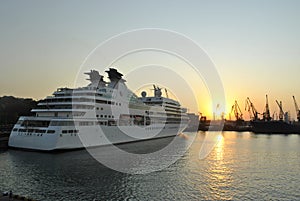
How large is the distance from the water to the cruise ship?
15.7ft

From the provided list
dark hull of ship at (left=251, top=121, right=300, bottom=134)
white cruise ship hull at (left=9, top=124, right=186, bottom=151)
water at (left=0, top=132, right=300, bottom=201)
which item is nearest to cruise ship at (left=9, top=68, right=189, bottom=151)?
white cruise ship hull at (left=9, top=124, right=186, bottom=151)

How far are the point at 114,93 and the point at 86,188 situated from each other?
36.3 metres

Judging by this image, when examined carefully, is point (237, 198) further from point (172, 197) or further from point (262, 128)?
point (262, 128)

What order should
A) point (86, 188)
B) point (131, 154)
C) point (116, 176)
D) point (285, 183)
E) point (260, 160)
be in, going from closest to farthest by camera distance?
point (86, 188) < point (285, 183) < point (116, 176) < point (260, 160) < point (131, 154)

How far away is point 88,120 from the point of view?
46219mm

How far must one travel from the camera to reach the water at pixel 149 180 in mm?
21656

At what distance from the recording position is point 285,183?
84.2ft

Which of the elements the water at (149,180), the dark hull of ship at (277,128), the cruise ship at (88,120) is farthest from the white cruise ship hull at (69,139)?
the dark hull of ship at (277,128)

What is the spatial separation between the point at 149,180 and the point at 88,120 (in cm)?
2277

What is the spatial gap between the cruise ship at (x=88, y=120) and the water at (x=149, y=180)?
15.7ft

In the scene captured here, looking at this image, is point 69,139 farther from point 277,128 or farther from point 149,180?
point 277,128

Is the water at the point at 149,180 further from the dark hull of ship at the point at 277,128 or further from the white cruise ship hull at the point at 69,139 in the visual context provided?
the dark hull of ship at the point at 277,128

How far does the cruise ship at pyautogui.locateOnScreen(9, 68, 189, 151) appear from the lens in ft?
134

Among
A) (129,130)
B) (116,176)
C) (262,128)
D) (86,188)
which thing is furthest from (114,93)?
(262,128)
